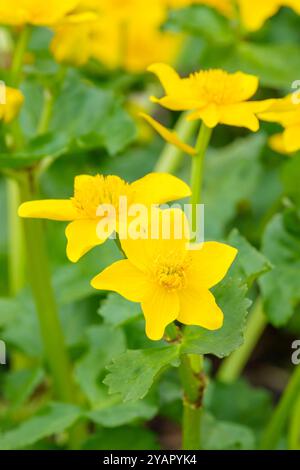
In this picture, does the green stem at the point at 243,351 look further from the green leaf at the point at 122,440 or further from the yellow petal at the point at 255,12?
the yellow petal at the point at 255,12

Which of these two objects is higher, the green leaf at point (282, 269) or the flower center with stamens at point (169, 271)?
the flower center with stamens at point (169, 271)

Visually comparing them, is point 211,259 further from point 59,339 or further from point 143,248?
point 59,339

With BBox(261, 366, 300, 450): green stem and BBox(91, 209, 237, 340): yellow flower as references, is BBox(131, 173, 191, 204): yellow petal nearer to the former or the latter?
BBox(91, 209, 237, 340): yellow flower

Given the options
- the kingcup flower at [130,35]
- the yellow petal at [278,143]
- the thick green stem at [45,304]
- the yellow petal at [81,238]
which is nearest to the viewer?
the yellow petal at [81,238]

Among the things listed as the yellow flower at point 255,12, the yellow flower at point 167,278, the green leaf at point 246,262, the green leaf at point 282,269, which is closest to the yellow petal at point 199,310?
the yellow flower at point 167,278

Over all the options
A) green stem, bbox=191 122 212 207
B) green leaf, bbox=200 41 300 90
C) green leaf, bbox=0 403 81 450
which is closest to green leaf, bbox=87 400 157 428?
green leaf, bbox=0 403 81 450

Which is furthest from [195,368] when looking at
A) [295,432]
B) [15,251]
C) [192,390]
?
[15,251]
